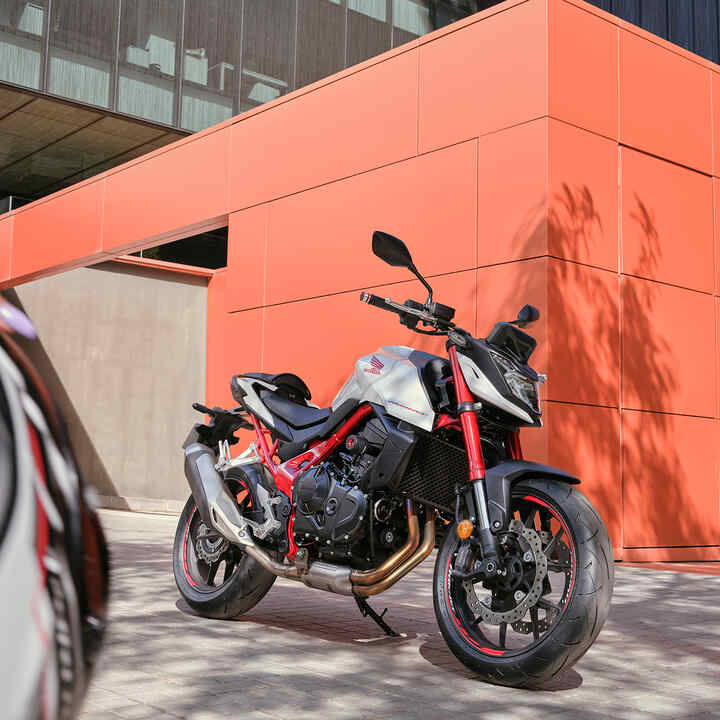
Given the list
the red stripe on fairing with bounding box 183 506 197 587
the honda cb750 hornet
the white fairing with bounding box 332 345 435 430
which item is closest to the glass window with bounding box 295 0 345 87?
the red stripe on fairing with bounding box 183 506 197 587

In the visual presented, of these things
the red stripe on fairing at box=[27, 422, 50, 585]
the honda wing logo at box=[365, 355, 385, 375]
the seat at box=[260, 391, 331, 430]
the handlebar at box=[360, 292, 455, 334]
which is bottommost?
the red stripe on fairing at box=[27, 422, 50, 585]

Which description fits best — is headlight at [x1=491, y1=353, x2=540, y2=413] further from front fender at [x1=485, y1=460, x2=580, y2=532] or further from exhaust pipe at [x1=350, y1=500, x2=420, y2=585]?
exhaust pipe at [x1=350, y1=500, x2=420, y2=585]

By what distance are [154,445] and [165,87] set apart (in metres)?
7.15

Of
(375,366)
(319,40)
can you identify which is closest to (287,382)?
(375,366)

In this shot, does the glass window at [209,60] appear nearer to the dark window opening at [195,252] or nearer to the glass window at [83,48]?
the glass window at [83,48]

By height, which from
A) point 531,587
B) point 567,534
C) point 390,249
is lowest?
point 531,587

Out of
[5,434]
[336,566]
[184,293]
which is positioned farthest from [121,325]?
[5,434]

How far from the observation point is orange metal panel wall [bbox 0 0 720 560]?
8039mm

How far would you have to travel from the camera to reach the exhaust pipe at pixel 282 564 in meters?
3.90

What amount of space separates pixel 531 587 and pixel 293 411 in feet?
5.08

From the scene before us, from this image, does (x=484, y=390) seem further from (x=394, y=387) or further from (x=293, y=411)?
(x=293, y=411)

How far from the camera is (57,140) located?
2058cm

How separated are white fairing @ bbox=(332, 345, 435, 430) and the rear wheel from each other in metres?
0.92

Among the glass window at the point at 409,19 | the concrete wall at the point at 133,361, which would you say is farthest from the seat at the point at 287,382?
the glass window at the point at 409,19
